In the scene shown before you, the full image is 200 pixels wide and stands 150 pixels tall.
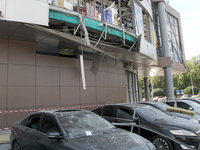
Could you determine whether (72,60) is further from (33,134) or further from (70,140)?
(70,140)

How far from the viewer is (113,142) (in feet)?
11.1

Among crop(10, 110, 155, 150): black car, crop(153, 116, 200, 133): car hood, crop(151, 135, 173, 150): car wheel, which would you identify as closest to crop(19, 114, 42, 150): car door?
crop(10, 110, 155, 150): black car

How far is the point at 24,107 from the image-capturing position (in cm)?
1088

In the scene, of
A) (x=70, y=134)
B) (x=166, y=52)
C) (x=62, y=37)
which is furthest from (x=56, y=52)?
(x=166, y=52)

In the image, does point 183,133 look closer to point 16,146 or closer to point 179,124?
point 179,124

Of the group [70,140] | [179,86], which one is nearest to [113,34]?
[70,140]

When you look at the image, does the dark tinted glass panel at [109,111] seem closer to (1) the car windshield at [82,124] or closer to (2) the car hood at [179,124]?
(2) the car hood at [179,124]

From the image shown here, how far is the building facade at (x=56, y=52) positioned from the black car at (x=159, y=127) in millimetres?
5017

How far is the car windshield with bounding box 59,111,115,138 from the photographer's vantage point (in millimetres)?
3834

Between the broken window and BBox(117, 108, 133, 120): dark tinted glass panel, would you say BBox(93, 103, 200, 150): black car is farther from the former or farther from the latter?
the broken window

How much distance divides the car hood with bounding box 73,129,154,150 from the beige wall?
27.4 feet

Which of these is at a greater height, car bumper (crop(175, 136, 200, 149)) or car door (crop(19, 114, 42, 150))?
car door (crop(19, 114, 42, 150))

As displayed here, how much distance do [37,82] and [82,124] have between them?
27.2 feet

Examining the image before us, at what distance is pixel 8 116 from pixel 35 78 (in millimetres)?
2702
